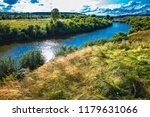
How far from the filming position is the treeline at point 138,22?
113ft

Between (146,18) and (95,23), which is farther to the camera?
(95,23)

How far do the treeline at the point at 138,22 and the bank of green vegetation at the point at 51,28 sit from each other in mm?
2604

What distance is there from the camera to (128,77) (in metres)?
7.82

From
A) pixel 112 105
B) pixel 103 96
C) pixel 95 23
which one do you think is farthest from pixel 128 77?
pixel 95 23

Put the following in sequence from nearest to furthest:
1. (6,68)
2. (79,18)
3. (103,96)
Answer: (103,96), (6,68), (79,18)

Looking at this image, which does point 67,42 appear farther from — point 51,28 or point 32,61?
point 32,61

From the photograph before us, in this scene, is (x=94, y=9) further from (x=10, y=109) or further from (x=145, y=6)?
(x=10, y=109)

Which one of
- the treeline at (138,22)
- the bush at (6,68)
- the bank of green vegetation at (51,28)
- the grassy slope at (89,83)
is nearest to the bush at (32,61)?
the bush at (6,68)

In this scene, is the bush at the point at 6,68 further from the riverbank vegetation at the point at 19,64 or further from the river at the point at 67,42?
the river at the point at 67,42

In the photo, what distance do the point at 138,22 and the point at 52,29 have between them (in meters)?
9.93

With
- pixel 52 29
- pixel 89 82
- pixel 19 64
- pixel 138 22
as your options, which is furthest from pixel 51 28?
pixel 89 82

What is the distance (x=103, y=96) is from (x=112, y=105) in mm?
1231

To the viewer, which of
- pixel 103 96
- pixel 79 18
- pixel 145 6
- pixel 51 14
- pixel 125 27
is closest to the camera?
pixel 103 96

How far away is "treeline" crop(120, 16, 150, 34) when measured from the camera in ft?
113
